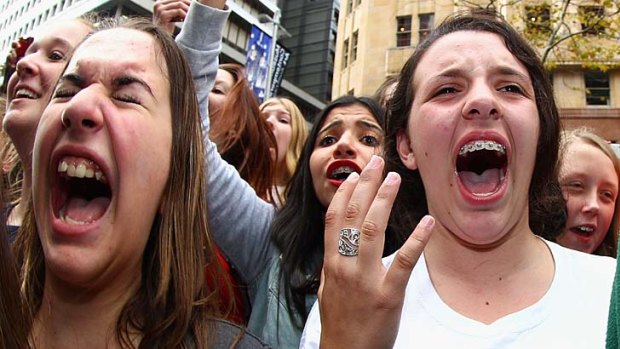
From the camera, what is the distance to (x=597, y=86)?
70.9ft

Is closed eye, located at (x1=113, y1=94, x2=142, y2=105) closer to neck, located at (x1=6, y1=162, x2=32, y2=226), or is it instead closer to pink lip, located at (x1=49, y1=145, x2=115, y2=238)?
pink lip, located at (x1=49, y1=145, x2=115, y2=238)

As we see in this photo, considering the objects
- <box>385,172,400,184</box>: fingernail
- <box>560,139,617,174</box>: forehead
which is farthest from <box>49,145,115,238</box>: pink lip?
<box>560,139,617,174</box>: forehead

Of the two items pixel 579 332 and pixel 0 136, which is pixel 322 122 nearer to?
pixel 0 136

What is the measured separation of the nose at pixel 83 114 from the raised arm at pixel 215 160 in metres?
0.69

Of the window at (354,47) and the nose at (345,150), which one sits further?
the window at (354,47)

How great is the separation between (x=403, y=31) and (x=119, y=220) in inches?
918

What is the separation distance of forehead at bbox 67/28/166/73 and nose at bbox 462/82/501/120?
3.49 ft

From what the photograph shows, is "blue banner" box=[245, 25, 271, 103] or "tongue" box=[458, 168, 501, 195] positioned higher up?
"blue banner" box=[245, 25, 271, 103]

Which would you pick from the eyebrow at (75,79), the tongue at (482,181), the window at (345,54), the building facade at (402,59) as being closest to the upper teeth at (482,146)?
the tongue at (482,181)

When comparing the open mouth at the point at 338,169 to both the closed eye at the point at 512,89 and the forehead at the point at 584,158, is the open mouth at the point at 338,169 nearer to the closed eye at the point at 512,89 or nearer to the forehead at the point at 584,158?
the closed eye at the point at 512,89

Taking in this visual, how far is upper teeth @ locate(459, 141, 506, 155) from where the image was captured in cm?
190

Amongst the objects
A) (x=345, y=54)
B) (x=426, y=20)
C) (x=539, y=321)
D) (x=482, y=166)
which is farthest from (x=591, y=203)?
(x=345, y=54)

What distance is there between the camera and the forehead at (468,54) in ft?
6.31

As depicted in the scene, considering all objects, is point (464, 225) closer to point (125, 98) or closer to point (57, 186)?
point (125, 98)
